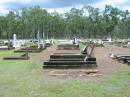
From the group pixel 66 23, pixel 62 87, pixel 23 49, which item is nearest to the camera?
pixel 62 87

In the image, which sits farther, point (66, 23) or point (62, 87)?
point (66, 23)

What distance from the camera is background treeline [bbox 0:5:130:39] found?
99375 millimetres

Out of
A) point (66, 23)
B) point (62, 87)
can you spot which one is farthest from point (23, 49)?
point (66, 23)

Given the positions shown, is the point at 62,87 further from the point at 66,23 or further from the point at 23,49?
the point at 66,23

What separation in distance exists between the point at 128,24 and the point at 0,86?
97.7 meters

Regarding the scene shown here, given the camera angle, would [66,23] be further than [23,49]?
Yes

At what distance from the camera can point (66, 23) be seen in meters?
112

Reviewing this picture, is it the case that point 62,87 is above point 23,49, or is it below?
above

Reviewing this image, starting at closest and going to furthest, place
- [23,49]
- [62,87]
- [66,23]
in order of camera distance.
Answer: [62,87], [23,49], [66,23]

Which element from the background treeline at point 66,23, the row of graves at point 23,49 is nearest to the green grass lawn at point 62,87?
the row of graves at point 23,49

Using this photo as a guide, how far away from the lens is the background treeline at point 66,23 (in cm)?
9938

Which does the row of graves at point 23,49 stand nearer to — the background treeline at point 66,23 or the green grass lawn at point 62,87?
the green grass lawn at point 62,87

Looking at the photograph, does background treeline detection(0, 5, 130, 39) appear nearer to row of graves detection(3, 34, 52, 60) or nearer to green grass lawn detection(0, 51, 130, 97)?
row of graves detection(3, 34, 52, 60)

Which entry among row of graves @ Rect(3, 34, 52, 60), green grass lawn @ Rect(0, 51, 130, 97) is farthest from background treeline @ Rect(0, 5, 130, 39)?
green grass lawn @ Rect(0, 51, 130, 97)
